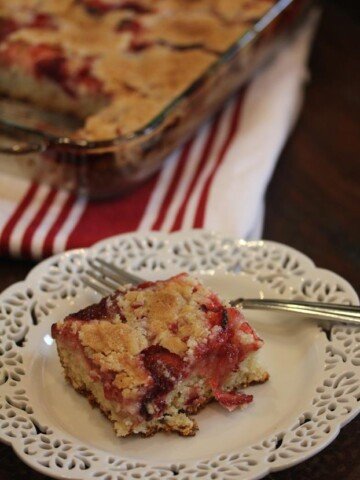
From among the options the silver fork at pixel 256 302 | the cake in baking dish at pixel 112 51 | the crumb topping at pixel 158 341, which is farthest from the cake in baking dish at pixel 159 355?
the cake in baking dish at pixel 112 51

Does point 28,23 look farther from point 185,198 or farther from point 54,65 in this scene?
point 185,198

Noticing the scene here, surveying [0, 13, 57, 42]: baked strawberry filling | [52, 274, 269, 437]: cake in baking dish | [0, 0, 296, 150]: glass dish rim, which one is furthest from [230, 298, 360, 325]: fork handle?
[0, 13, 57, 42]: baked strawberry filling

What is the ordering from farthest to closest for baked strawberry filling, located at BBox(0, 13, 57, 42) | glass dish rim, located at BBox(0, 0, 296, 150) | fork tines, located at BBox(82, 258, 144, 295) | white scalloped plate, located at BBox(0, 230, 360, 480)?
baked strawberry filling, located at BBox(0, 13, 57, 42), glass dish rim, located at BBox(0, 0, 296, 150), fork tines, located at BBox(82, 258, 144, 295), white scalloped plate, located at BBox(0, 230, 360, 480)

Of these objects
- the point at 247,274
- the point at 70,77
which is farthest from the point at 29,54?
the point at 247,274

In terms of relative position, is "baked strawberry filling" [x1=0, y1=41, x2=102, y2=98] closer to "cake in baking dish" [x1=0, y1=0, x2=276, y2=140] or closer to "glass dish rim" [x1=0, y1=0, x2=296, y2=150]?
"cake in baking dish" [x1=0, y1=0, x2=276, y2=140]

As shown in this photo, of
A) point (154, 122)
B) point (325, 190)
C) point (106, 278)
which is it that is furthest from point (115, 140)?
point (325, 190)

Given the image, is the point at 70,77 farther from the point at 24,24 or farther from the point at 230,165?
the point at 230,165
